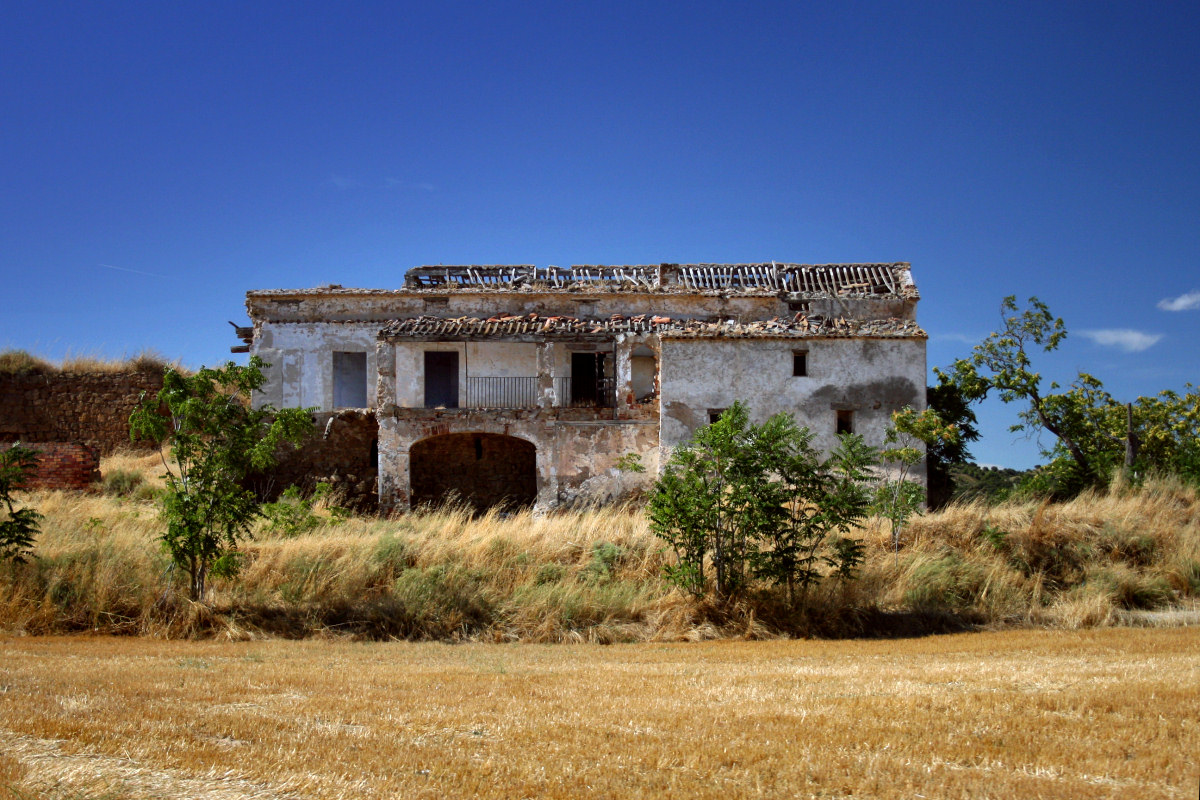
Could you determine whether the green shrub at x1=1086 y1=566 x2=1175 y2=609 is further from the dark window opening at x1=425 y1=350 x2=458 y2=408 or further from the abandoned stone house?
the dark window opening at x1=425 y1=350 x2=458 y2=408

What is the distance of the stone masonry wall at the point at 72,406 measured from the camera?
25703 millimetres

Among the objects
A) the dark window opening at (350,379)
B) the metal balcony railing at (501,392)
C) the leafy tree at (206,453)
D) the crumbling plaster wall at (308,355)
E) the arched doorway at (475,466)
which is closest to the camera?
the leafy tree at (206,453)

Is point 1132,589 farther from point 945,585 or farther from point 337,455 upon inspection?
point 337,455

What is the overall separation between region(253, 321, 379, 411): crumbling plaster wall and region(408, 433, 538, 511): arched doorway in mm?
2550

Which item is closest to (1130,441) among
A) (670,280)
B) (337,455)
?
(670,280)

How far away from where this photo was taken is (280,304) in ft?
81.3

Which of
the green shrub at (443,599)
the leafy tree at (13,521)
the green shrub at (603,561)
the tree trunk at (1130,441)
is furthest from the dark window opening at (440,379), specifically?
the tree trunk at (1130,441)

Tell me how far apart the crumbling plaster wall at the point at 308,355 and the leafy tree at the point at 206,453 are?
41.4 ft

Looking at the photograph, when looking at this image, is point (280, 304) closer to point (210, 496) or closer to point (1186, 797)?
point (210, 496)

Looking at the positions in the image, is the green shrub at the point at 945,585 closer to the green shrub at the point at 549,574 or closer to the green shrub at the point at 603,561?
the green shrub at the point at 603,561

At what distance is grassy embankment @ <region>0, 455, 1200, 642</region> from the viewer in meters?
11.4

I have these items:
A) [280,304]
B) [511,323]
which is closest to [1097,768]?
[511,323]

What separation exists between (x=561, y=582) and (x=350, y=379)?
1475 centimetres

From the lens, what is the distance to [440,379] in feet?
83.5
